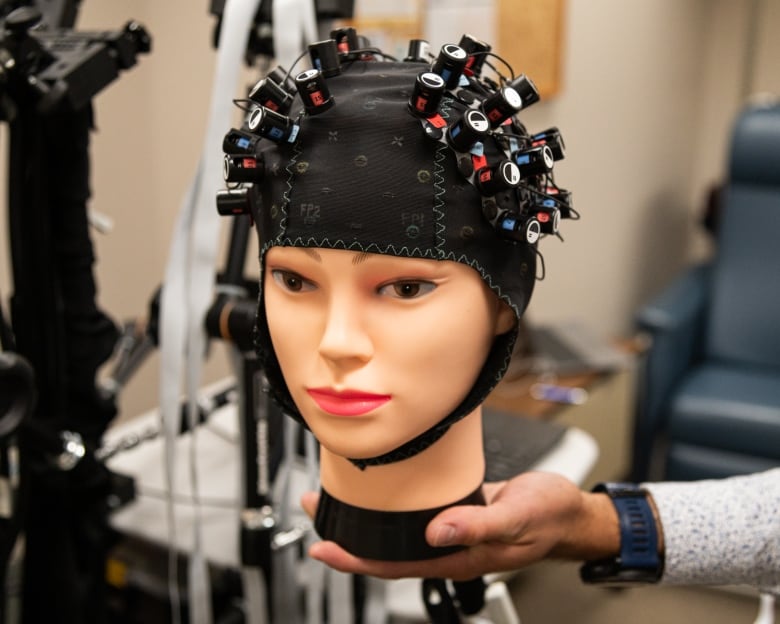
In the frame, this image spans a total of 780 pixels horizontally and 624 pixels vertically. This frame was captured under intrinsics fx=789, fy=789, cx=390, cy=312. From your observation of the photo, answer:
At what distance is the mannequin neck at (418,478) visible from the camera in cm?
76

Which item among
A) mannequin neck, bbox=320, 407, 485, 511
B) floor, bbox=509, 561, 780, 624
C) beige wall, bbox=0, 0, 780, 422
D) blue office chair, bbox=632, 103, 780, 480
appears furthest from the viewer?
beige wall, bbox=0, 0, 780, 422

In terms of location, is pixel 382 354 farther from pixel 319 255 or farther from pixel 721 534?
pixel 721 534

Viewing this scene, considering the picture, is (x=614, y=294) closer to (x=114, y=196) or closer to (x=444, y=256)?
(x=114, y=196)

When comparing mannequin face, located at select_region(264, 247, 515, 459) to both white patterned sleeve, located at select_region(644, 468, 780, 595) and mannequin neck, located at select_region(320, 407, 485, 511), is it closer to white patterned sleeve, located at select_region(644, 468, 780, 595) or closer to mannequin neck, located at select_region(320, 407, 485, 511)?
mannequin neck, located at select_region(320, 407, 485, 511)

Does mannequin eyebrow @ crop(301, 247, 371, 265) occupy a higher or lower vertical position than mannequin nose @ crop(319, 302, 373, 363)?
higher

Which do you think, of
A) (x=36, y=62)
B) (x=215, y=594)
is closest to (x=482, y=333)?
(x=36, y=62)

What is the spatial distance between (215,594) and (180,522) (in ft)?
0.45

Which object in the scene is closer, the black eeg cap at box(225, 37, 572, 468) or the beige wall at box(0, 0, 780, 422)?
the black eeg cap at box(225, 37, 572, 468)

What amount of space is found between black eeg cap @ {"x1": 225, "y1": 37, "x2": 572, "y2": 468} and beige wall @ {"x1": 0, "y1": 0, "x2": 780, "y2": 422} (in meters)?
1.63

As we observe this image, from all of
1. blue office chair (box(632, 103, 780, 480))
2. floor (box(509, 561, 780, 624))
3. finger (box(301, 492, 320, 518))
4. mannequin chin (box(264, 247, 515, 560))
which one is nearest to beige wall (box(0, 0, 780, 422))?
blue office chair (box(632, 103, 780, 480))

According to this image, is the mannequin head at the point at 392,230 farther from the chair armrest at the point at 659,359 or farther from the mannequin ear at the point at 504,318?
the chair armrest at the point at 659,359

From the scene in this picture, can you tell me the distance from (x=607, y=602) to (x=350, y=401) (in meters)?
1.21

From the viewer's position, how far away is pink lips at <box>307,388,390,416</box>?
2.26 feet

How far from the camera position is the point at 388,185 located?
2.13 ft
